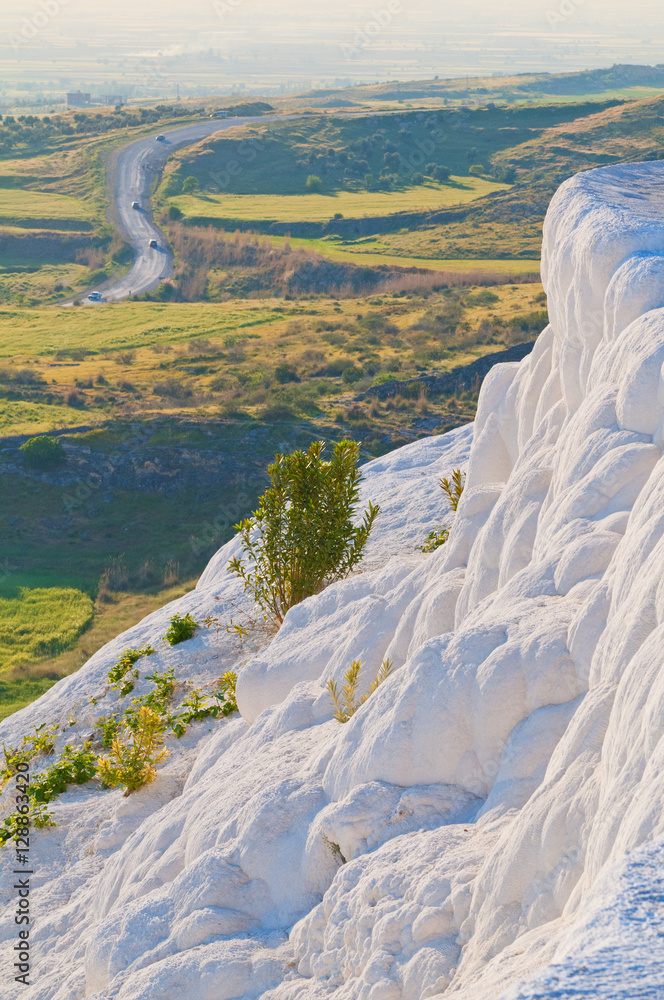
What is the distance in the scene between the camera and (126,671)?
1252 cm

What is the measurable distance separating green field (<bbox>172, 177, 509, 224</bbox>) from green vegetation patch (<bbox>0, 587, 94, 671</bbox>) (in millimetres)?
61625

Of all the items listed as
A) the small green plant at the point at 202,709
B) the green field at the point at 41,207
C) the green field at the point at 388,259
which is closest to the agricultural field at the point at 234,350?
the green field at the point at 388,259

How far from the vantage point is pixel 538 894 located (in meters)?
3.97

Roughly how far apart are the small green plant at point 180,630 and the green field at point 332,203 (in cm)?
7156

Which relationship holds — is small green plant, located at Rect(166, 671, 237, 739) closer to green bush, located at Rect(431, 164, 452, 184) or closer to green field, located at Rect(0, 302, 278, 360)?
green field, located at Rect(0, 302, 278, 360)

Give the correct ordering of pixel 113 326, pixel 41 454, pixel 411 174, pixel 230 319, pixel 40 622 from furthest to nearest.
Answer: pixel 411 174 < pixel 230 319 < pixel 113 326 < pixel 41 454 < pixel 40 622

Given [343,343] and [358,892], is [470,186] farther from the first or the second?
[358,892]

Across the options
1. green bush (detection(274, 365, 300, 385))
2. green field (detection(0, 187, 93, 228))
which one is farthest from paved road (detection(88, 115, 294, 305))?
green bush (detection(274, 365, 300, 385))

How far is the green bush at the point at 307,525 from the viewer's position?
1159 cm

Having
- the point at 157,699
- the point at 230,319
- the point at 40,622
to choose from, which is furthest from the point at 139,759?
the point at 230,319

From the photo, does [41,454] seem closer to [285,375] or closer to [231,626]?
[285,375]

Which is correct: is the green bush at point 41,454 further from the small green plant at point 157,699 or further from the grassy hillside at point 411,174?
the grassy hillside at point 411,174

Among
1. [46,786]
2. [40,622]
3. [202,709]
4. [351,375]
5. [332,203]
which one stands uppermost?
[332,203]

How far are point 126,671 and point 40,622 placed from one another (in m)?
11.3
